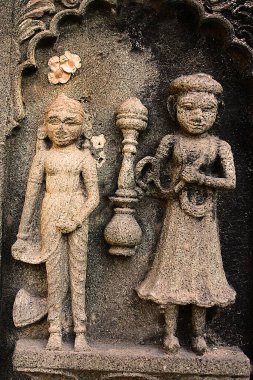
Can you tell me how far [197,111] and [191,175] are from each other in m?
0.39

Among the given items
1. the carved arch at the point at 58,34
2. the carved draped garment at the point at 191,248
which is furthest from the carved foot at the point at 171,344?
the carved arch at the point at 58,34

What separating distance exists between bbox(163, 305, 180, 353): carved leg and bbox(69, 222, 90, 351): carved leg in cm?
50

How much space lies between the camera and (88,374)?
11.9 ft

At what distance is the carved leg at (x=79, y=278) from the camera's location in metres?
3.60

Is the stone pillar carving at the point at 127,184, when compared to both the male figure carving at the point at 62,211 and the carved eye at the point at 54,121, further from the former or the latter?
the carved eye at the point at 54,121

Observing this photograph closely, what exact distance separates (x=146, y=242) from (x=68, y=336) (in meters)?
0.78

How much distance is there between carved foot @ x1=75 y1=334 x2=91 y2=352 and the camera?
3590mm

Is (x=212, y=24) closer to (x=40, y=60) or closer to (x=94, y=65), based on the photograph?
(x=94, y=65)

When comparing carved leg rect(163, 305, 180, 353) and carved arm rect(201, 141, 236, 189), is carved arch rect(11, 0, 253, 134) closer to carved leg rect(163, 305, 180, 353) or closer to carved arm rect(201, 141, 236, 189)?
carved arm rect(201, 141, 236, 189)

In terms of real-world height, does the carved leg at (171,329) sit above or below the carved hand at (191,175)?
below

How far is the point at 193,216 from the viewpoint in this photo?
Result: 12.0 ft

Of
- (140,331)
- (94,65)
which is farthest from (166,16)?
(140,331)

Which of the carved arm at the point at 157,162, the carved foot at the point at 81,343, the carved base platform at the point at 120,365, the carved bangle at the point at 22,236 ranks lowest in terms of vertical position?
the carved base platform at the point at 120,365

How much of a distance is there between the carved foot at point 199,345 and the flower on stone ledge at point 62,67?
1.84 meters
